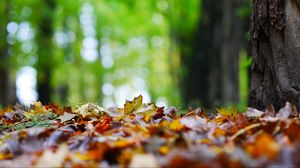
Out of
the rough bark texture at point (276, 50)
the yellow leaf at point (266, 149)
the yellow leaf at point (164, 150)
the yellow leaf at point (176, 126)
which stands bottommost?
the yellow leaf at point (164, 150)

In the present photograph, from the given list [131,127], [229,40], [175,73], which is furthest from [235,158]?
[175,73]

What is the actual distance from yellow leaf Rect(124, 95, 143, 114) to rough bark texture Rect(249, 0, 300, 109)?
82cm

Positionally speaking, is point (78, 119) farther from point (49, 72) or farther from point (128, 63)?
point (128, 63)

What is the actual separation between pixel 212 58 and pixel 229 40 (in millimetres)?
2397

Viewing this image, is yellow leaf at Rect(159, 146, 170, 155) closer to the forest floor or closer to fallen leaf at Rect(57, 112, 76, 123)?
the forest floor

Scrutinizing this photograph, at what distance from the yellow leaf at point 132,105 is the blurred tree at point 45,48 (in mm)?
11664

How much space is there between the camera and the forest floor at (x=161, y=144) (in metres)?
1.30

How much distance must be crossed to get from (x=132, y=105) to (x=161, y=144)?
119 cm

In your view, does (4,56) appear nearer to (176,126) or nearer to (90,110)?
(90,110)

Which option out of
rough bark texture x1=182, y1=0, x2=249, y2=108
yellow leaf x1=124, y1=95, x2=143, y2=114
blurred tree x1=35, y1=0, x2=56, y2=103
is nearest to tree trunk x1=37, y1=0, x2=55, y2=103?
blurred tree x1=35, y1=0, x2=56, y2=103

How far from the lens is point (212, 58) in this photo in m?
14.3

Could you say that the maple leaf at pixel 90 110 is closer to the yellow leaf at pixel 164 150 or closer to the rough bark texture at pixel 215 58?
the yellow leaf at pixel 164 150

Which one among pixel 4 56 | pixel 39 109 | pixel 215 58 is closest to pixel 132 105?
pixel 39 109

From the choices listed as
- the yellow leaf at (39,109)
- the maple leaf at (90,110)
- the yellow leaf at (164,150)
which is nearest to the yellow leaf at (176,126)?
the yellow leaf at (164,150)
